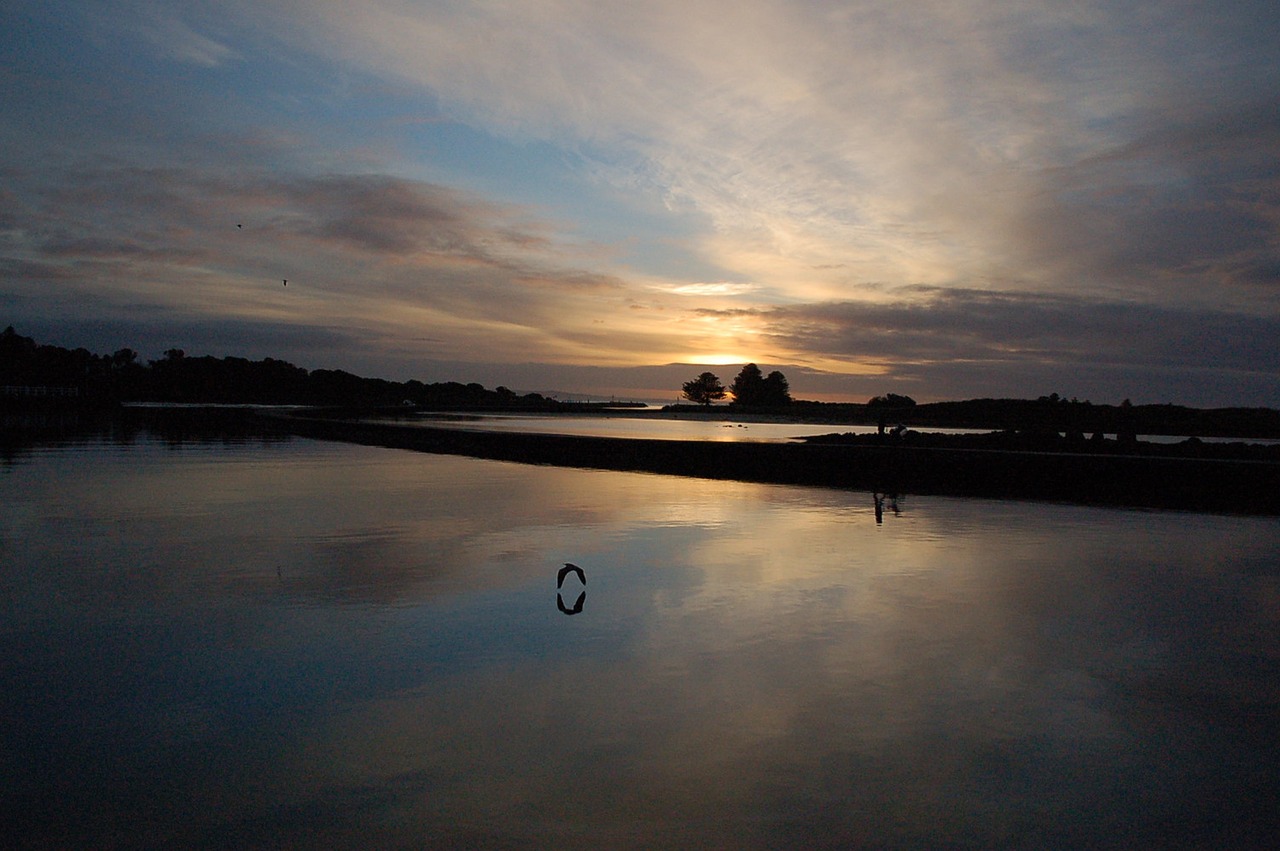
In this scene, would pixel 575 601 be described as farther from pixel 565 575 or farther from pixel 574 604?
pixel 565 575

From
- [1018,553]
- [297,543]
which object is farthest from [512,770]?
[1018,553]

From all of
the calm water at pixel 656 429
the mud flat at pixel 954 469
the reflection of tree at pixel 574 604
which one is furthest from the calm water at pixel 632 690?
the calm water at pixel 656 429

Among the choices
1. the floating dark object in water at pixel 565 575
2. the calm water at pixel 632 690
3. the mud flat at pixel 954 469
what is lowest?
the calm water at pixel 632 690

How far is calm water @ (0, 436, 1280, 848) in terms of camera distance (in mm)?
4305

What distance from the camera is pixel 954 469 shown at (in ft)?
79.3

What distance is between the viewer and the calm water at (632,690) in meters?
4.30

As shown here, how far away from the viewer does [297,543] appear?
1191 centimetres

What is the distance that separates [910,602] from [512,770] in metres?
5.37

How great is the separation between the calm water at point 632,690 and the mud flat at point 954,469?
24.7 ft

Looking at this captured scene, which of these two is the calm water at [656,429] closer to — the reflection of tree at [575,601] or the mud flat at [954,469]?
the mud flat at [954,469]

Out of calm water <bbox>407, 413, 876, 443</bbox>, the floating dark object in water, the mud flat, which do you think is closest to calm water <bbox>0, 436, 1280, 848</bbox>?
the floating dark object in water

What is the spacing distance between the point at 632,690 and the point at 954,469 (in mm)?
20276

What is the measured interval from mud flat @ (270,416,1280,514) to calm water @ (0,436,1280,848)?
24.7 ft

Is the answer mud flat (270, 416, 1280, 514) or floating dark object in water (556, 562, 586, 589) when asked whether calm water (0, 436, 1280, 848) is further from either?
mud flat (270, 416, 1280, 514)
